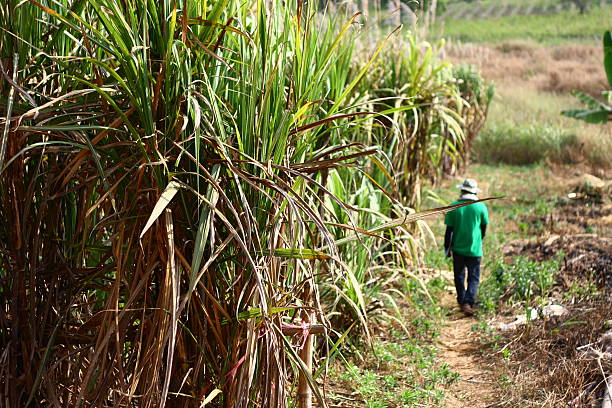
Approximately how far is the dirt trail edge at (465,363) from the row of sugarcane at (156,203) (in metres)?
2.14

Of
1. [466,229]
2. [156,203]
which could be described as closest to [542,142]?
[466,229]

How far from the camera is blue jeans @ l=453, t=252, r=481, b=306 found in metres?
6.39

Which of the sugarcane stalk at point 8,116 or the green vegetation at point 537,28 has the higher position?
the sugarcane stalk at point 8,116

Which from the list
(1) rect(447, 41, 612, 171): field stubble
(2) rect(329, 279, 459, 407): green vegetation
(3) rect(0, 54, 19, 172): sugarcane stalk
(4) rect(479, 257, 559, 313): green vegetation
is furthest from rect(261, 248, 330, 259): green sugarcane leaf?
(1) rect(447, 41, 612, 171): field stubble

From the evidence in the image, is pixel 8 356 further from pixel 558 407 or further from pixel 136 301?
pixel 558 407

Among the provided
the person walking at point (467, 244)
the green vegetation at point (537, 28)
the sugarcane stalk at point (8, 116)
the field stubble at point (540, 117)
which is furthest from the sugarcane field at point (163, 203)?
the green vegetation at point (537, 28)

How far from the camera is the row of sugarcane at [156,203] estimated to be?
7.06ft

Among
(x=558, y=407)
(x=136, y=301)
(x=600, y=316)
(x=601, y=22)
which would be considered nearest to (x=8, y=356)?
(x=136, y=301)

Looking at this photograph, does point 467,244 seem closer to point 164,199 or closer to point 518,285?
point 518,285

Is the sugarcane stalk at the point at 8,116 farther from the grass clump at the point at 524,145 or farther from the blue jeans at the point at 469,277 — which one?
Result: the grass clump at the point at 524,145

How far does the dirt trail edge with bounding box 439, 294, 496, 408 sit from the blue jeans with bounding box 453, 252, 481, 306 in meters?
0.14

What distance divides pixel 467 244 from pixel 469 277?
30 centimetres

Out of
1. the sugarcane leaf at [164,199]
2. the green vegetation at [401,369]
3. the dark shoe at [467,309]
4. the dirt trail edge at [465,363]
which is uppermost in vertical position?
the sugarcane leaf at [164,199]

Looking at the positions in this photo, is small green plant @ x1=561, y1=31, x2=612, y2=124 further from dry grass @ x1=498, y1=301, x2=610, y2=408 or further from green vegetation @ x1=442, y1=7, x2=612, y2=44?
green vegetation @ x1=442, y1=7, x2=612, y2=44
